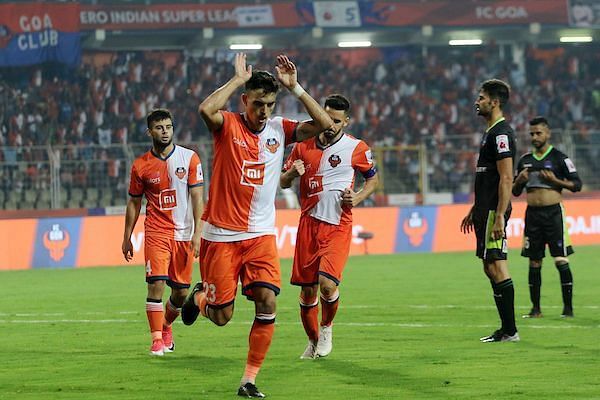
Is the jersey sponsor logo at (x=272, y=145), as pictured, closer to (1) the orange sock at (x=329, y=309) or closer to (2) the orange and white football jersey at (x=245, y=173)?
(2) the orange and white football jersey at (x=245, y=173)

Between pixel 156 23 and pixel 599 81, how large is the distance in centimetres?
1578

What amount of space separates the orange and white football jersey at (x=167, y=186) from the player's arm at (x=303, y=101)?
2.88 meters

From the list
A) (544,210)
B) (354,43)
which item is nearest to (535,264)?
(544,210)

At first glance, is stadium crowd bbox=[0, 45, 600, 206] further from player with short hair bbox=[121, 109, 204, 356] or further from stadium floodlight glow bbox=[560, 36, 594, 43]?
player with short hair bbox=[121, 109, 204, 356]

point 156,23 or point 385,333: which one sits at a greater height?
point 156,23

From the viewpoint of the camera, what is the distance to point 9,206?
28844 millimetres

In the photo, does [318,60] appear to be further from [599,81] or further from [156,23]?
[599,81]

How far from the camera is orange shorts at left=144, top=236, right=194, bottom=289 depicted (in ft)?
37.8

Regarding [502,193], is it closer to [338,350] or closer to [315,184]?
[315,184]

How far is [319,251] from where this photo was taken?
11086mm

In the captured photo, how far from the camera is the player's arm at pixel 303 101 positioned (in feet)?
28.3

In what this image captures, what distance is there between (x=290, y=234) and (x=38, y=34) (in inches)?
524

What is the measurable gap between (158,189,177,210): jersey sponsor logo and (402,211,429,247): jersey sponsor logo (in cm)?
1707

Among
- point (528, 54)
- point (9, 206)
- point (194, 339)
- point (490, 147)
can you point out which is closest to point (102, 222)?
point (9, 206)
